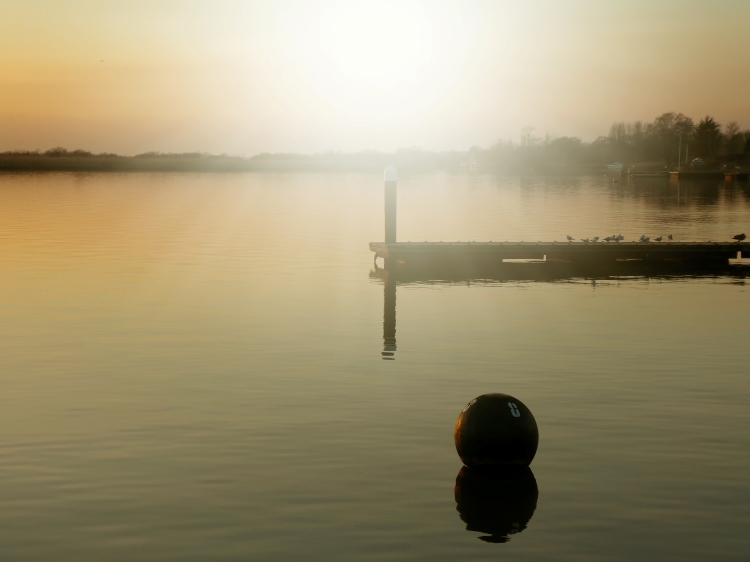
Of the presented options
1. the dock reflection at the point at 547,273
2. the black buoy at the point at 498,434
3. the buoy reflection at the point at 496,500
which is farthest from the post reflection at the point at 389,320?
the buoy reflection at the point at 496,500

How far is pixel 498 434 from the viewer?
12453 mm

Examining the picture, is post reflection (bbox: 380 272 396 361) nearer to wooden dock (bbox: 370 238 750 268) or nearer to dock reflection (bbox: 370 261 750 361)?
dock reflection (bbox: 370 261 750 361)

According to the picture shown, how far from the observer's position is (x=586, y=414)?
15531 mm

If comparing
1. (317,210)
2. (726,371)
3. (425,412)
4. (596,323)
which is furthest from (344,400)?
(317,210)

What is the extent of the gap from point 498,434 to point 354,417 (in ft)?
11.1

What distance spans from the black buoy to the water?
0.36 meters

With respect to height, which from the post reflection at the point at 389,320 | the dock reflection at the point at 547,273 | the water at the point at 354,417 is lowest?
the dock reflection at the point at 547,273

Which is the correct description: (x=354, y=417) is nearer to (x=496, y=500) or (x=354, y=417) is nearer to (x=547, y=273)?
(x=496, y=500)

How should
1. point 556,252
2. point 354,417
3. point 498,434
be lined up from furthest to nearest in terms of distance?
point 556,252 → point 354,417 → point 498,434

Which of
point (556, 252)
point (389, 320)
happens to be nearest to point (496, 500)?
point (389, 320)

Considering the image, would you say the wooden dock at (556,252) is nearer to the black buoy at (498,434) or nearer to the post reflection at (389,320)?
the post reflection at (389,320)

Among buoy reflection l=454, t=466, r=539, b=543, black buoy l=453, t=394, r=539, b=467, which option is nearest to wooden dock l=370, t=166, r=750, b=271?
black buoy l=453, t=394, r=539, b=467

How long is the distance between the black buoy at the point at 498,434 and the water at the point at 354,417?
36 centimetres

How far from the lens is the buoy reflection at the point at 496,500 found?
10812mm
